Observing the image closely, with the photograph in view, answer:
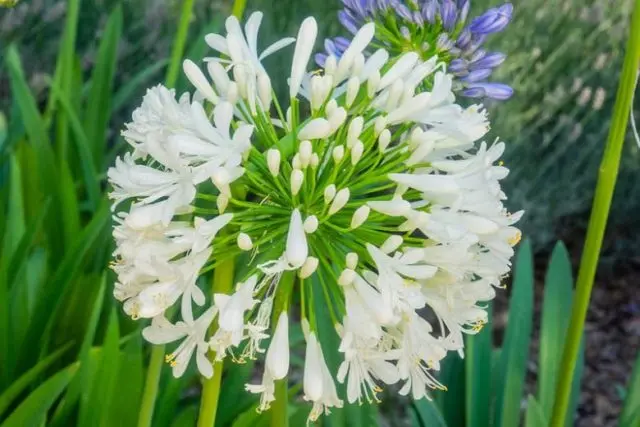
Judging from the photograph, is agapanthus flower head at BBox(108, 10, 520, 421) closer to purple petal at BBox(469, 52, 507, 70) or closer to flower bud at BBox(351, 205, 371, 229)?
flower bud at BBox(351, 205, 371, 229)

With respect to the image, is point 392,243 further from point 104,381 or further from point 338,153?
point 104,381

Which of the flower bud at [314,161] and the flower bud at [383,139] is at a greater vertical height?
the flower bud at [383,139]

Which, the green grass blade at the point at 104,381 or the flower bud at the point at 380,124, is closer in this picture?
the flower bud at the point at 380,124

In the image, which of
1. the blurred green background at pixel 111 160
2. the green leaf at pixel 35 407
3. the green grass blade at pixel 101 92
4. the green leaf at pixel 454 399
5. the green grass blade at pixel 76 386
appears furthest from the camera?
the green grass blade at pixel 101 92

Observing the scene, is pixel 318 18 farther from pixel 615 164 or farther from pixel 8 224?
pixel 615 164

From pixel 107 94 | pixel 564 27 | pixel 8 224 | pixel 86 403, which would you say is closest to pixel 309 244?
pixel 86 403

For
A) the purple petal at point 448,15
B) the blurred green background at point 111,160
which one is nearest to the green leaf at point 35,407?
the blurred green background at point 111,160

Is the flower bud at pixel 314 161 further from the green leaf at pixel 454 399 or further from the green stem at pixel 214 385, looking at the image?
the green leaf at pixel 454 399

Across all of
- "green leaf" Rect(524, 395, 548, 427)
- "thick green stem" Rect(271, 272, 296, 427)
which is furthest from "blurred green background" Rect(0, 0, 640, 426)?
"thick green stem" Rect(271, 272, 296, 427)
